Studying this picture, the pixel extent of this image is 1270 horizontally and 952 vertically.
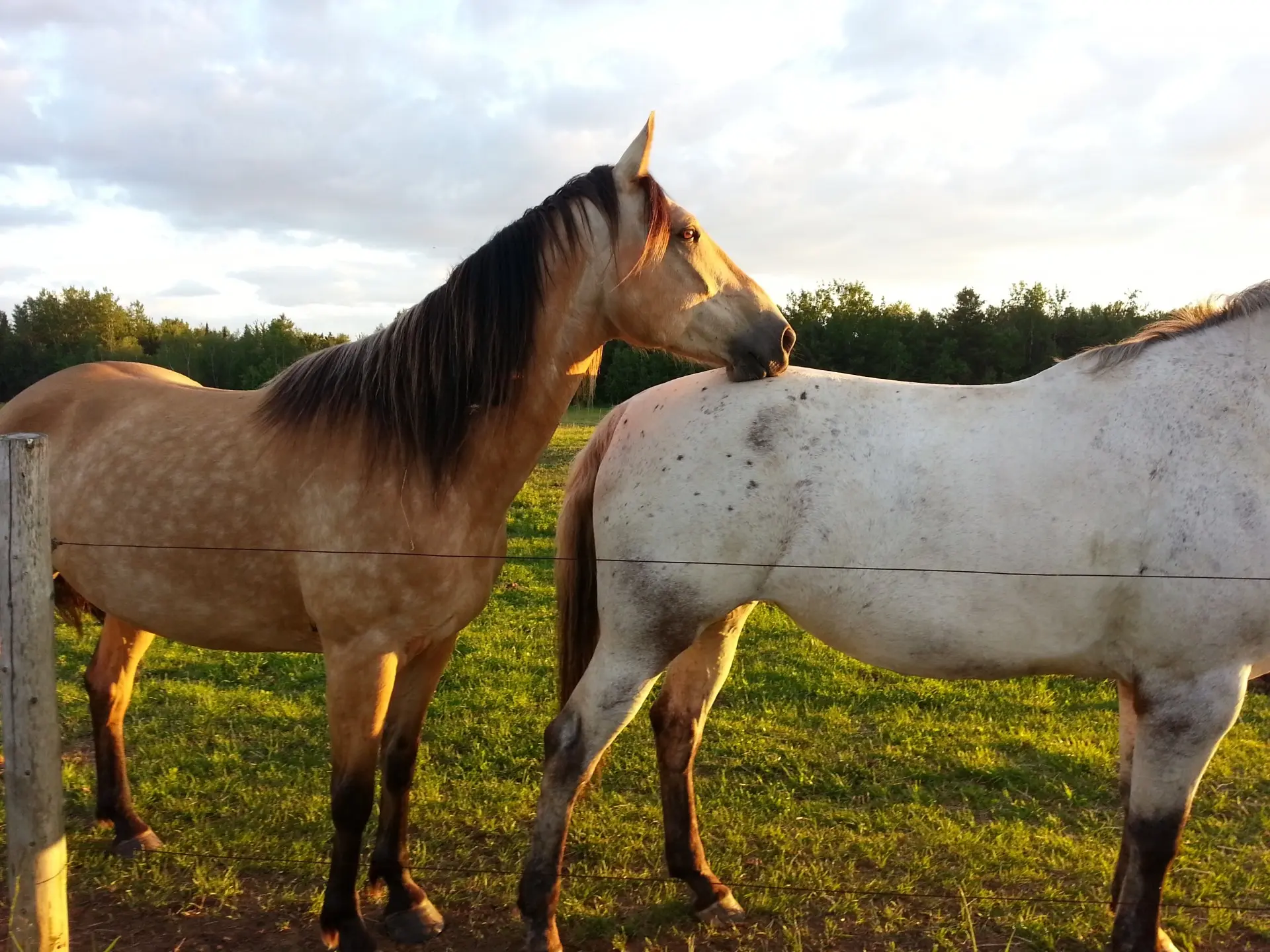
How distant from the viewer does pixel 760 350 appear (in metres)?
2.51

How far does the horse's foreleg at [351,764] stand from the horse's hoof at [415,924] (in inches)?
5.1

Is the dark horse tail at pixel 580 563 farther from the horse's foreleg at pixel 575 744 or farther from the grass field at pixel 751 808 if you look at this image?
the grass field at pixel 751 808

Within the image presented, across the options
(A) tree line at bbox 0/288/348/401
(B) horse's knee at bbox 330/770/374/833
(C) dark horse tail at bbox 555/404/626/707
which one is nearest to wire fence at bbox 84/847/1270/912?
(B) horse's knee at bbox 330/770/374/833

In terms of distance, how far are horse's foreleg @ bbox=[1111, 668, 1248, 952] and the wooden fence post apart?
296 centimetres

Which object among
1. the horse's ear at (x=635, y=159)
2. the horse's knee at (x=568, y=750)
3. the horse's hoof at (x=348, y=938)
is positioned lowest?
the horse's hoof at (x=348, y=938)

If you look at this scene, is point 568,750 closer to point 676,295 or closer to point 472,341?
point 472,341

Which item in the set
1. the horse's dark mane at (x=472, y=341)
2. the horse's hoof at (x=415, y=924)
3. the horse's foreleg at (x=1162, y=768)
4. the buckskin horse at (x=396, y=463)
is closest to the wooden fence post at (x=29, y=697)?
the buckskin horse at (x=396, y=463)

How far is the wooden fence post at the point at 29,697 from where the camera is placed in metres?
1.91

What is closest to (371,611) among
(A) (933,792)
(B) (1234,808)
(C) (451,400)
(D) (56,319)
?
(C) (451,400)

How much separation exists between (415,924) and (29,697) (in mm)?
1451

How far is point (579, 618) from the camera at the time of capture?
2.91 metres

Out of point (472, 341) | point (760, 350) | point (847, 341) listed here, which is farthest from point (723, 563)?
point (847, 341)

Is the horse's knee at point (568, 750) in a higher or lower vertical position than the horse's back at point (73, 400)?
lower

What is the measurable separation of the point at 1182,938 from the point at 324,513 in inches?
128
